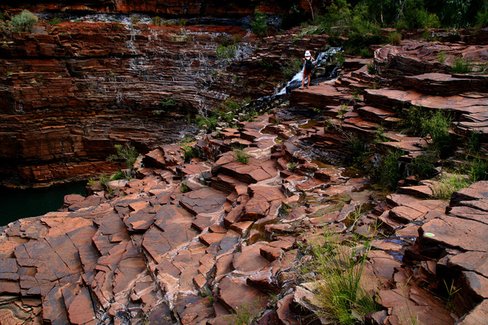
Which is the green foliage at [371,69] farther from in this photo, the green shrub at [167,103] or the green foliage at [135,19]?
the green foliage at [135,19]

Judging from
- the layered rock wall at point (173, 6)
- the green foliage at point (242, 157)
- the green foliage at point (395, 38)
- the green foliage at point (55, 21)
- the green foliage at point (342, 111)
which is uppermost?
the layered rock wall at point (173, 6)

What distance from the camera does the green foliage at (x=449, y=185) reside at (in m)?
4.07

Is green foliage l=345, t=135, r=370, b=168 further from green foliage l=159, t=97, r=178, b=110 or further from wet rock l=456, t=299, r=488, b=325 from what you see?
green foliage l=159, t=97, r=178, b=110

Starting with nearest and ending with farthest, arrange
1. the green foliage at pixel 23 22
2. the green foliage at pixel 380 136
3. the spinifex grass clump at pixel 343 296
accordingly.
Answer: the spinifex grass clump at pixel 343 296 < the green foliage at pixel 380 136 < the green foliage at pixel 23 22

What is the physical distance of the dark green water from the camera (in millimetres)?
12883

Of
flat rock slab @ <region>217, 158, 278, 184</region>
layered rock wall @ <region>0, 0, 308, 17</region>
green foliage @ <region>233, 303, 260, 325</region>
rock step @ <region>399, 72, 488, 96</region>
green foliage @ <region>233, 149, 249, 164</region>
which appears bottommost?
flat rock slab @ <region>217, 158, 278, 184</region>

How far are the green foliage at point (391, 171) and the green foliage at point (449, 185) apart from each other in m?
0.96

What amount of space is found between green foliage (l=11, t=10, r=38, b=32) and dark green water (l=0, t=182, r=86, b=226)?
6140mm

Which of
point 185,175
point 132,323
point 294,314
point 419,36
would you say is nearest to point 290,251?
point 294,314

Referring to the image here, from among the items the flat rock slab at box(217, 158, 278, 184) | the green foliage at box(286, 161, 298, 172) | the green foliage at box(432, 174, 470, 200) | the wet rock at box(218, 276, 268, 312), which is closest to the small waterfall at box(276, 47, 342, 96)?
the flat rock slab at box(217, 158, 278, 184)

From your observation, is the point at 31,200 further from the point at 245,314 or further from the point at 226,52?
the point at 245,314

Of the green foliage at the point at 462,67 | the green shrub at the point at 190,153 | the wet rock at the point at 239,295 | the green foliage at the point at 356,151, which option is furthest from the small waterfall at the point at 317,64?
the wet rock at the point at 239,295

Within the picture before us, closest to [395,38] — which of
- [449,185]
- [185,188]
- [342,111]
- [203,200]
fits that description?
[342,111]

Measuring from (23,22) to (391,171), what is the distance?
14.6 metres
